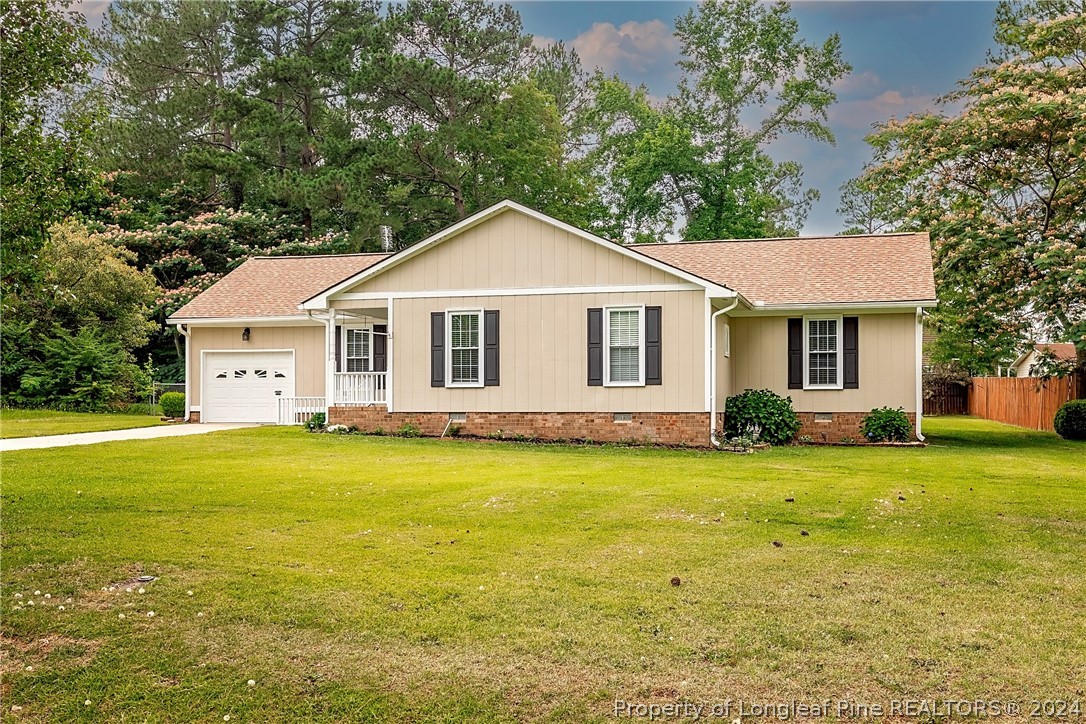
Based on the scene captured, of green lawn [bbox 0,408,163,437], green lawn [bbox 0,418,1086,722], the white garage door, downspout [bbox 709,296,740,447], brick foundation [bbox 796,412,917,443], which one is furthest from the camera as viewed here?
the white garage door

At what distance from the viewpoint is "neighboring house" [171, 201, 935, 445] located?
16.9m

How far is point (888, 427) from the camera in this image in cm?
1797

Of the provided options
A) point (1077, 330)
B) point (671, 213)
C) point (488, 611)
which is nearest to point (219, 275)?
point (671, 213)

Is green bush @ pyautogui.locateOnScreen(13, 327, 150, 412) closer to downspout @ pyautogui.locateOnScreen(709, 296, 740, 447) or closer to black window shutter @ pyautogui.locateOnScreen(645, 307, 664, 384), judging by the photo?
black window shutter @ pyautogui.locateOnScreen(645, 307, 664, 384)

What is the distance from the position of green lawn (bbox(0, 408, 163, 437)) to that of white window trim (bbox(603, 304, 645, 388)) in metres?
10.3

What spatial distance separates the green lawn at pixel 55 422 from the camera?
1794cm

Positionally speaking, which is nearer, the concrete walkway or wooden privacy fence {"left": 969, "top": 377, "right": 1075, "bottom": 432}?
the concrete walkway

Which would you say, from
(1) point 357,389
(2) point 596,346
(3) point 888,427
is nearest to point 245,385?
(1) point 357,389

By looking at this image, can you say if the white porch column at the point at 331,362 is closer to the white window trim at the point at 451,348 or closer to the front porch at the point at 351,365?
the front porch at the point at 351,365

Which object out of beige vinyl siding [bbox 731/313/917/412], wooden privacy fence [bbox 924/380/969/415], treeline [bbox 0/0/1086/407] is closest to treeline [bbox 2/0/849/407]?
treeline [bbox 0/0/1086/407]

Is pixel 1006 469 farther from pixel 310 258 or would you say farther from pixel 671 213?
pixel 671 213

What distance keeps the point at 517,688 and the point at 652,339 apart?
12.7m

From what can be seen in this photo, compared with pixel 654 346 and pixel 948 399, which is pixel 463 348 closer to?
pixel 654 346

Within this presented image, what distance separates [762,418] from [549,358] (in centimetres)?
435
